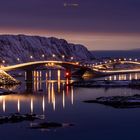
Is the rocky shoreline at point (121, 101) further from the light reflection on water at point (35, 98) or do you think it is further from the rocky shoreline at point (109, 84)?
the rocky shoreline at point (109, 84)

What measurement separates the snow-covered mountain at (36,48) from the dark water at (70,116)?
231ft

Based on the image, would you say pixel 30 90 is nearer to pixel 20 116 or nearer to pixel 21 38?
pixel 20 116

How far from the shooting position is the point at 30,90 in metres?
37.0

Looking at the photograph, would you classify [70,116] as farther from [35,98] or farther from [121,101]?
[35,98]

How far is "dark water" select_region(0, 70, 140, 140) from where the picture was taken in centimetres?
2053

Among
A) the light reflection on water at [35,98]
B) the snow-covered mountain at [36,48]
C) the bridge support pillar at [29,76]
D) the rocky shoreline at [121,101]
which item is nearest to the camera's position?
the light reflection on water at [35,98]

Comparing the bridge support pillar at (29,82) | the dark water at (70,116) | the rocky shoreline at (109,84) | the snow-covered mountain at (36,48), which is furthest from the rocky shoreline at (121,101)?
the snow-covered mountain at (36,48)

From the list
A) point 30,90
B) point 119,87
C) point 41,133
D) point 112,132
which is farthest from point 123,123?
point 119,87

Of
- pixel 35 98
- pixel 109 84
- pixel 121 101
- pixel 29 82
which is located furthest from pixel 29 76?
pixel 121 101

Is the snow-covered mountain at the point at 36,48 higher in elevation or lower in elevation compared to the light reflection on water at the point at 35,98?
higher

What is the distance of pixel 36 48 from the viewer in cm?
12062

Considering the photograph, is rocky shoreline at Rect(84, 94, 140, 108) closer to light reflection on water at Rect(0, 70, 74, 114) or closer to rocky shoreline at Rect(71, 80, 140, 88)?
light reflection on water at Rect(0, 70, 74, 114)

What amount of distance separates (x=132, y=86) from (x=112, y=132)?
1985 cm

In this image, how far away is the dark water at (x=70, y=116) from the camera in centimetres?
2053
